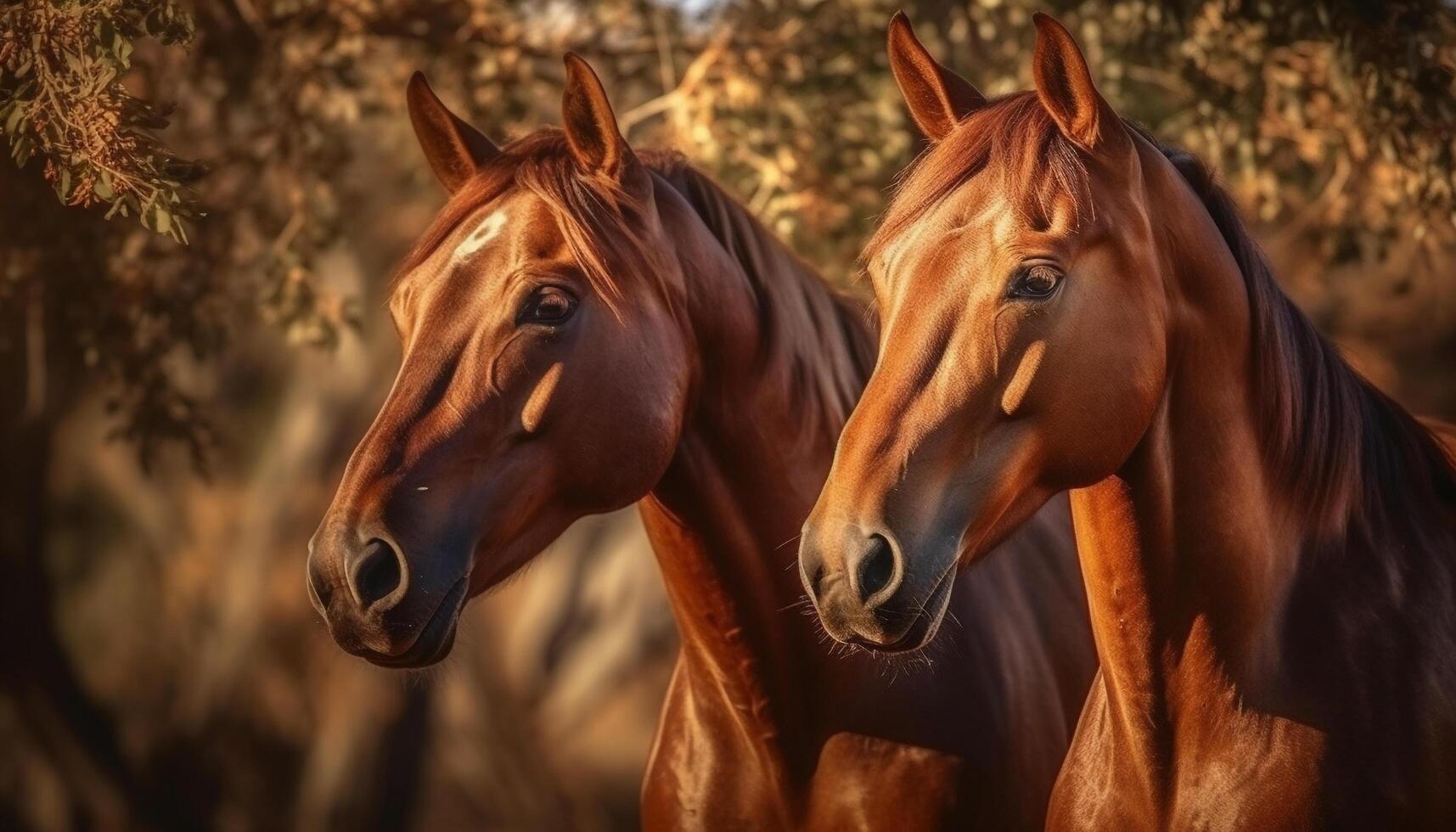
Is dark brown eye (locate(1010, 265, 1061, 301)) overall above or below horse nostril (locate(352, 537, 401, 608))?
above

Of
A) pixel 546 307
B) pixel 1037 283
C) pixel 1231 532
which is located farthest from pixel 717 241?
pixel 1231 532

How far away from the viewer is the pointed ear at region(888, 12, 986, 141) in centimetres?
272

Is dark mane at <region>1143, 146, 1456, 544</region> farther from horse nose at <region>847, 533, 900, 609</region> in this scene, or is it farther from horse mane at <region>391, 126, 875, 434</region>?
horse mane at <region>391, 126, 875, 434</region>

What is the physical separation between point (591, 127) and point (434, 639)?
3.52 ft

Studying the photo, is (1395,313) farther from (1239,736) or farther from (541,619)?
(1239,736)

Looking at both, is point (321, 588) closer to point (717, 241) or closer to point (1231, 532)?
point (717, 241)

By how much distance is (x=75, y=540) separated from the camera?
38.1 ft

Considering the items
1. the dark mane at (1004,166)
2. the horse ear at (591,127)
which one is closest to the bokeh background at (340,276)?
the horse ear at (591,127)

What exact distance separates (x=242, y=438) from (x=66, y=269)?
774 centimetres

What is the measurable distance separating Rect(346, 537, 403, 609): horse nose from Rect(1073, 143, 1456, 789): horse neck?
1.18 meters

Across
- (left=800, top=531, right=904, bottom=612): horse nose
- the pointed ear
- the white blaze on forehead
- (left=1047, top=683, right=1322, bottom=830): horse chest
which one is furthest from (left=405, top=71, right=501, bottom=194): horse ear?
(left=1047, top=683, right=1322, bottom=830): horse chest

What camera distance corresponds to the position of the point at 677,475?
10.2 ft

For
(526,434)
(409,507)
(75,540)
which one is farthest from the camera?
(75,540)

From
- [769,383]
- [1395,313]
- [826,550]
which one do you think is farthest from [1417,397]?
[826,550]
